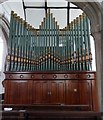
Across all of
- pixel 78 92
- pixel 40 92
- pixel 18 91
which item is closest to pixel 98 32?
pixel 78 92

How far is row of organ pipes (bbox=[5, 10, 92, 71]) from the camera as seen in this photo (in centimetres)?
636

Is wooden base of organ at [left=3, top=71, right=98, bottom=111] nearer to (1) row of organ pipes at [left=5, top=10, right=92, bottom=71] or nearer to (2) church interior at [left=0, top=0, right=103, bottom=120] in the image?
(2) church interior at [left=0, top=0, right=103, bottom=120]

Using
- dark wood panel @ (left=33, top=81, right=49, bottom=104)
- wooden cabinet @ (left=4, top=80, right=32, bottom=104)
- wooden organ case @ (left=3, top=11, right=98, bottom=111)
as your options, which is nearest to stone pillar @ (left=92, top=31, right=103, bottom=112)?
wooden organ case @ (left=3, top=11, right=98, bottom=111)

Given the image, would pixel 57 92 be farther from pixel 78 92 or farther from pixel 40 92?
pixel 78 92

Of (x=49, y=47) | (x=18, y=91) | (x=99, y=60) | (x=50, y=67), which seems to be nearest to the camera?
(x=99, y=60)

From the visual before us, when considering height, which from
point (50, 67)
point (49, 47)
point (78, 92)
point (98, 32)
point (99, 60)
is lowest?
point (78, 92)

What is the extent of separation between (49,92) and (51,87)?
151mm

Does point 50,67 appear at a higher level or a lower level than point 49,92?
higher

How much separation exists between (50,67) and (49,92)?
724 mm

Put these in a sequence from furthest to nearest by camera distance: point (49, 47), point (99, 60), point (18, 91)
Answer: point (49, 47) < point (18, 91) < point (99, 60)

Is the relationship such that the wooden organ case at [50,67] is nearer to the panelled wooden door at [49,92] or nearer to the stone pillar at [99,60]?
the panelled wooden door at [49,92]

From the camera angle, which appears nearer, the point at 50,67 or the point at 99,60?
the point at 99,60

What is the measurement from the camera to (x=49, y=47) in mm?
6605

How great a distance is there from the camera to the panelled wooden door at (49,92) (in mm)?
6138
